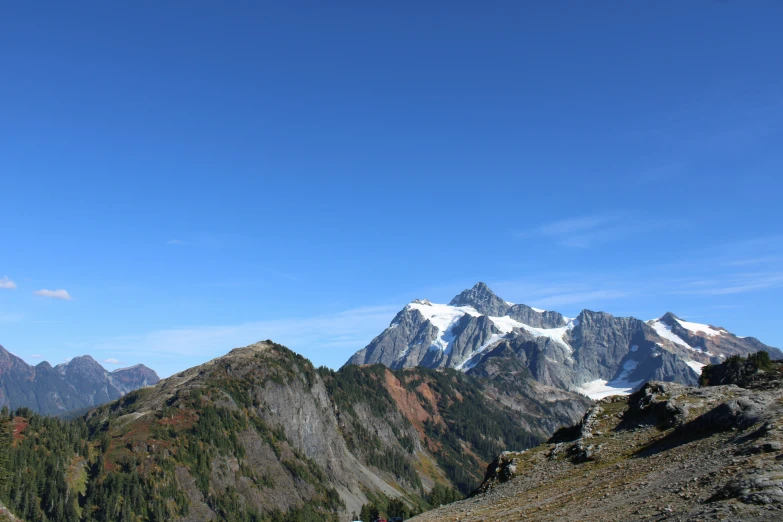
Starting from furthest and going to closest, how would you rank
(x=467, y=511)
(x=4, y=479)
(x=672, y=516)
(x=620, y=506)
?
(x=4, y=479) < (x=467, y=511) < (x=620, y=506) < (x=672, y=516)

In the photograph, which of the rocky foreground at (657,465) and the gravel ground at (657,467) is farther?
the rocky foreground at (657,465)

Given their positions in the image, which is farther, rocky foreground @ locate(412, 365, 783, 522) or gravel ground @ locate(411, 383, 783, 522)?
rocky foreground @ locate(412, 365, 783, 522)

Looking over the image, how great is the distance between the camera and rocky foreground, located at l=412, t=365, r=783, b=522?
31041mm

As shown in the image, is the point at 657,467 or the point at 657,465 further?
the point at 657,465

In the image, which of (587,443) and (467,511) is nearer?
(467,511)

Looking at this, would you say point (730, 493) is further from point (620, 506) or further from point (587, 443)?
point (587, 443)

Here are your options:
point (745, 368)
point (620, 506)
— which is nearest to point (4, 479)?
point (620, 506)

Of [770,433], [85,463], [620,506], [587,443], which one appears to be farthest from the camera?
[85,463]

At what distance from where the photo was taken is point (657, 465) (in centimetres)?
4366

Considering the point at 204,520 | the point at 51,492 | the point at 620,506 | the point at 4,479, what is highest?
the point at 620,506

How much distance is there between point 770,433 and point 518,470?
29.6 meters

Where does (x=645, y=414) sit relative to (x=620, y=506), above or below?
above

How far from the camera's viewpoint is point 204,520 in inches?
7574

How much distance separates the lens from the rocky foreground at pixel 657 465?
102 ft
